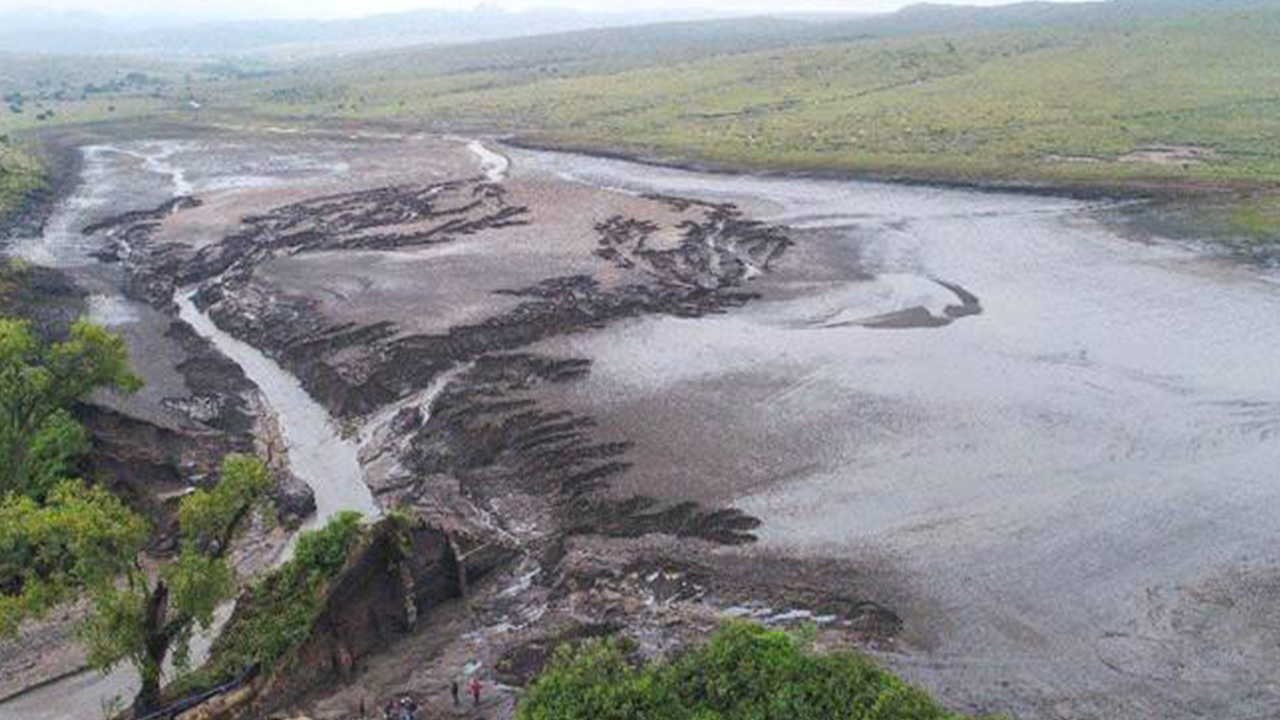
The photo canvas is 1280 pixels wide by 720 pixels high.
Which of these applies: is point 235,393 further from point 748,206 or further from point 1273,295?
point 1273,295

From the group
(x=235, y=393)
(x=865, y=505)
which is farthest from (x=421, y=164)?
(x=865, y=505)

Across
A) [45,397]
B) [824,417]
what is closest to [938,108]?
[824,417]

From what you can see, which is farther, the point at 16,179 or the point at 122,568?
the point at 16,179

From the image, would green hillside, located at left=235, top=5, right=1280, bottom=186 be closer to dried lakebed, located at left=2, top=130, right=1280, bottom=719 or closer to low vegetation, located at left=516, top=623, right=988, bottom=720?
dried lakebed, located at left=2, top=130, right=1280, bottom=719

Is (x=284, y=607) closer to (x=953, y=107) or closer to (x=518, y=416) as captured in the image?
(x=518, y=416)

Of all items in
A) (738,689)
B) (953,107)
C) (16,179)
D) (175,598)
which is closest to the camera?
(738,689)

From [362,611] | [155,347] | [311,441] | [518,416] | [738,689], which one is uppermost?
[738,689]

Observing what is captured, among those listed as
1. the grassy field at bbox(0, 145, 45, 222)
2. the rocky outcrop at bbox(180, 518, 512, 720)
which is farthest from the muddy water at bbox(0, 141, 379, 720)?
the rocky outcrop at bbox(180, 518, 512, 720)
